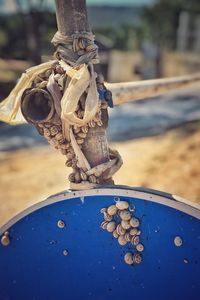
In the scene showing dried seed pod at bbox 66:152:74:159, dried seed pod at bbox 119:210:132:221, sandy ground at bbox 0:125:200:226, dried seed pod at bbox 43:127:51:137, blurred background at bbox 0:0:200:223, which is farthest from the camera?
blurred background at bbox 0:0:200:223

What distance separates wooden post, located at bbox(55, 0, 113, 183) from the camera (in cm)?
254

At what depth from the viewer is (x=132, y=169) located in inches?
279

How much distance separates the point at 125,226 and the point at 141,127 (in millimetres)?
6925

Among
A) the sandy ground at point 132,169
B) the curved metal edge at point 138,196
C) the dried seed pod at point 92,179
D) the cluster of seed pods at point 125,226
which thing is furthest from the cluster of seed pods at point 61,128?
the sandy ground at point 132,169

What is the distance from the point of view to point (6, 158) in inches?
320

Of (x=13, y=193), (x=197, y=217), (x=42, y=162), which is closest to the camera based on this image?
(x=197, y=217)

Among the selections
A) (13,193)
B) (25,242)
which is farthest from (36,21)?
(25,242)

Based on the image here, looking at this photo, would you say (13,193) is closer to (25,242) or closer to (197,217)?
(25,242)

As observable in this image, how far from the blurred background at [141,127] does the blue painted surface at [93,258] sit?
301 mm

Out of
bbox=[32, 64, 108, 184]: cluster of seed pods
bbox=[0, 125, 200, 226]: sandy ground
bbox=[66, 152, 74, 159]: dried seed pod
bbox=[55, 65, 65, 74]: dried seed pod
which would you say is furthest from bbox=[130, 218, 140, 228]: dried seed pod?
bbox=[0, 125, 200, 226]: sandy ground

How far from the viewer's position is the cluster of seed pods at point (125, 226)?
8.37 ft

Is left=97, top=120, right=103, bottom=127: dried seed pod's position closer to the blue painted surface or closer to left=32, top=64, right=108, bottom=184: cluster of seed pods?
left=32, top=64, right=108, bottom=184: cluster of seed pods

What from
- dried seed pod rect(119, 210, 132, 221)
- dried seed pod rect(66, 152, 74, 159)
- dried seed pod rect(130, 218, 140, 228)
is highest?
dried seed pod rect(66, 152, 74, 159)

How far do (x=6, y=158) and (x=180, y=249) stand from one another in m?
5.98
